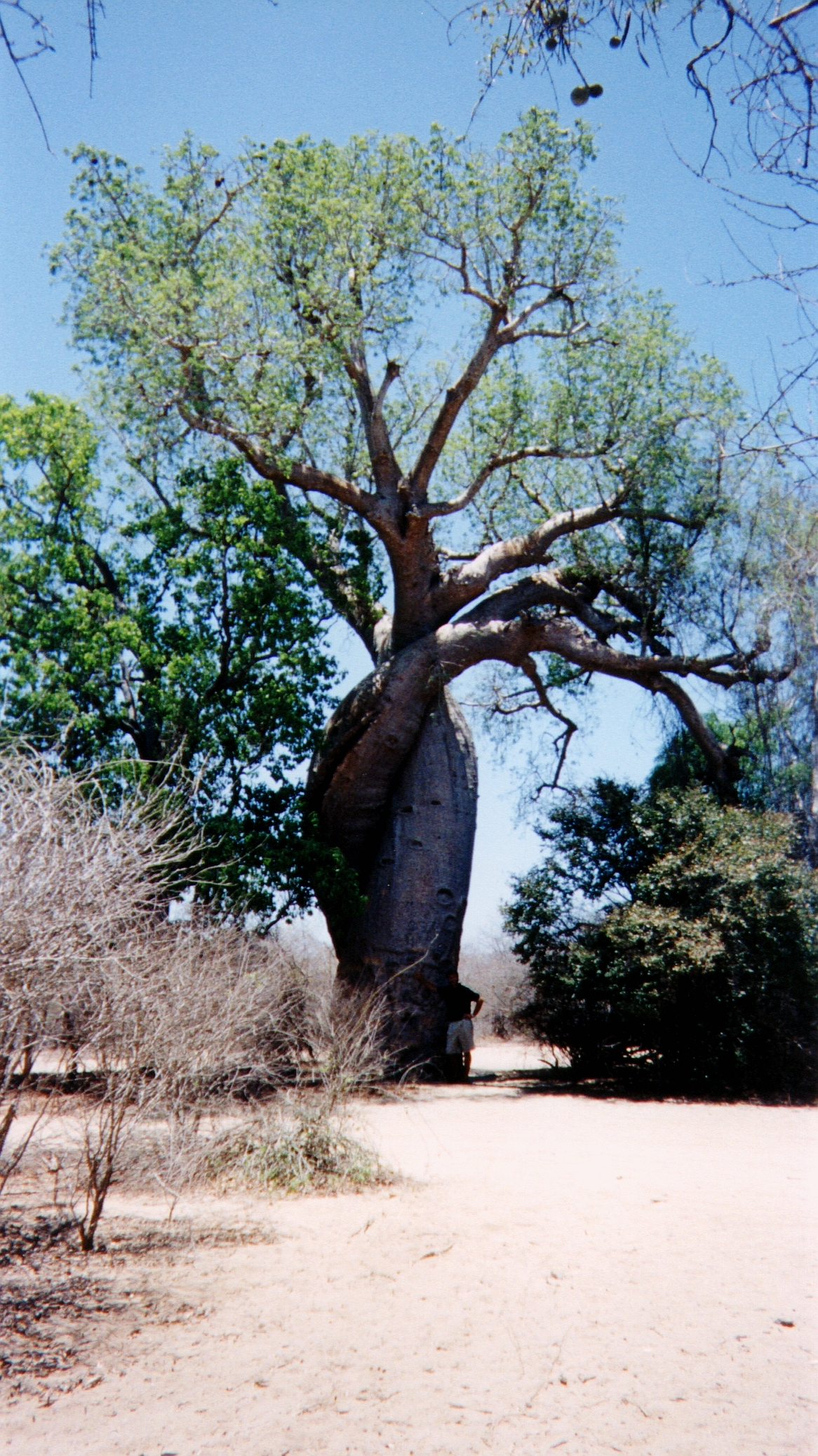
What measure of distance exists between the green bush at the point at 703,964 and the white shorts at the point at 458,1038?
971 millimetres

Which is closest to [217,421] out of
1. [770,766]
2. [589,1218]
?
[770,766]

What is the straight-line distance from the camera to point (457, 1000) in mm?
11703

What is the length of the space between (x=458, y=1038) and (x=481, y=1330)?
305 inches

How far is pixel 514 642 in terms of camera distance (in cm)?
1280

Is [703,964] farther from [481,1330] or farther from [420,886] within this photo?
[481,1330]

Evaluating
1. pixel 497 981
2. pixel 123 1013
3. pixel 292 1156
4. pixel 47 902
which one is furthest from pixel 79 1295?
pixel 497 981

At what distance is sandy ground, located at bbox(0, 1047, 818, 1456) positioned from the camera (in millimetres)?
2824

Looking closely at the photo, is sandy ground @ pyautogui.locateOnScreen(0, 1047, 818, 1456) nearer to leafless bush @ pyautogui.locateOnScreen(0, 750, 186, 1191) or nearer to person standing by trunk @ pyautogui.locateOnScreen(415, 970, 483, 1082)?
leafless bush @ pyautogui.locateOnScreen(0, 750, 186, 1191)

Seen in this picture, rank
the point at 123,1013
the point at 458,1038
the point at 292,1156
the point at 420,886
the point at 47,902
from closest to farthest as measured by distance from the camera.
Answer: the point at 47,902
the point at 123,1013
the point at 292,1156
the point at 458,1038
the point at 420,886

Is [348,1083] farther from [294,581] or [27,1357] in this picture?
[294,581]

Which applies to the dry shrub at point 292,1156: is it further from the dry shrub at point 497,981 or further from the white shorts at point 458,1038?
the dry shrub at point 497,981

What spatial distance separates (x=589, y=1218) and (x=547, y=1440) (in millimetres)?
2406

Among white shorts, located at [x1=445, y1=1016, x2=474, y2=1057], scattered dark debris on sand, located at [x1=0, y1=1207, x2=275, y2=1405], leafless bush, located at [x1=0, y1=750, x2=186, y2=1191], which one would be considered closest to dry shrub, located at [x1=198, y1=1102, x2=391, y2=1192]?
scattered dark debris on sand, located at [x1=0, y1=1207, x2=275, y2=1405]

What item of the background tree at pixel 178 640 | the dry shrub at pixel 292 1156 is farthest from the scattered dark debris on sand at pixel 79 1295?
the background tree at pixel 178 640
